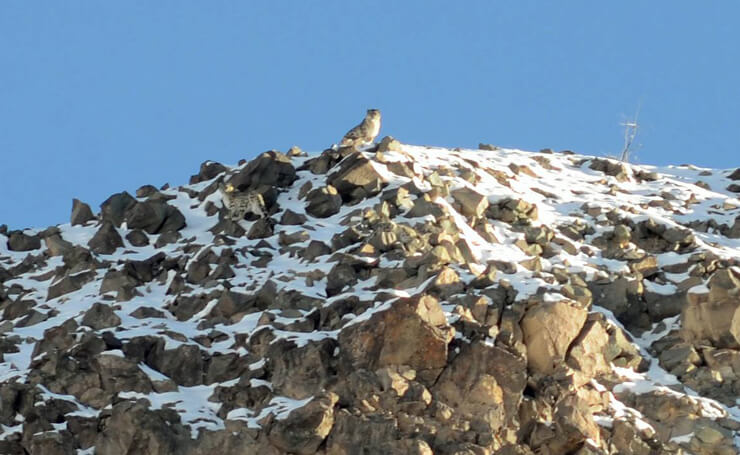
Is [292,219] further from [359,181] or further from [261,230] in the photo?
[359,181]

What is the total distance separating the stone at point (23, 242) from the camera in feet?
122

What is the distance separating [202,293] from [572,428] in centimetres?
864

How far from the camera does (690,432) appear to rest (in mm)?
29578

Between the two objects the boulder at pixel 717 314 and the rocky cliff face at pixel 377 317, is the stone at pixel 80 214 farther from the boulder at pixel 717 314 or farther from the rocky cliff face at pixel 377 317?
the boulder at pixel 717 314

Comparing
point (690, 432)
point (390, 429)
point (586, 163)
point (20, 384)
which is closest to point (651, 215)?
point (586, 163)

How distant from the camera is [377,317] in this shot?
2991 centimetres

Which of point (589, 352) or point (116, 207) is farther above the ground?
point (116, 207)

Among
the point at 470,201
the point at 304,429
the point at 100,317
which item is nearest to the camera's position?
the point at 304,429

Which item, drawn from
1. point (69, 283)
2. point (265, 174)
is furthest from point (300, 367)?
point (265, 174)

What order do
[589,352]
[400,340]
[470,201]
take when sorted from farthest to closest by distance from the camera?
[470,201], [589,352], [400,340]

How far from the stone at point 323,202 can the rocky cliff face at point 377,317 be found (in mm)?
50

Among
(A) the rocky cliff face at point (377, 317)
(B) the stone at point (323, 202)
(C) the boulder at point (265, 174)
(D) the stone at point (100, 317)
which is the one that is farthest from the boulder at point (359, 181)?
(D) the stone at point (100, 317)

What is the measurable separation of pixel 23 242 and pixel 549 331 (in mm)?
13213

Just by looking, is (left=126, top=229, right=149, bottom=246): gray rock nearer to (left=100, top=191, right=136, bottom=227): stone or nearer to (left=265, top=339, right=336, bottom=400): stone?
(left=100, top=191, right=136, bottom=227): stone
